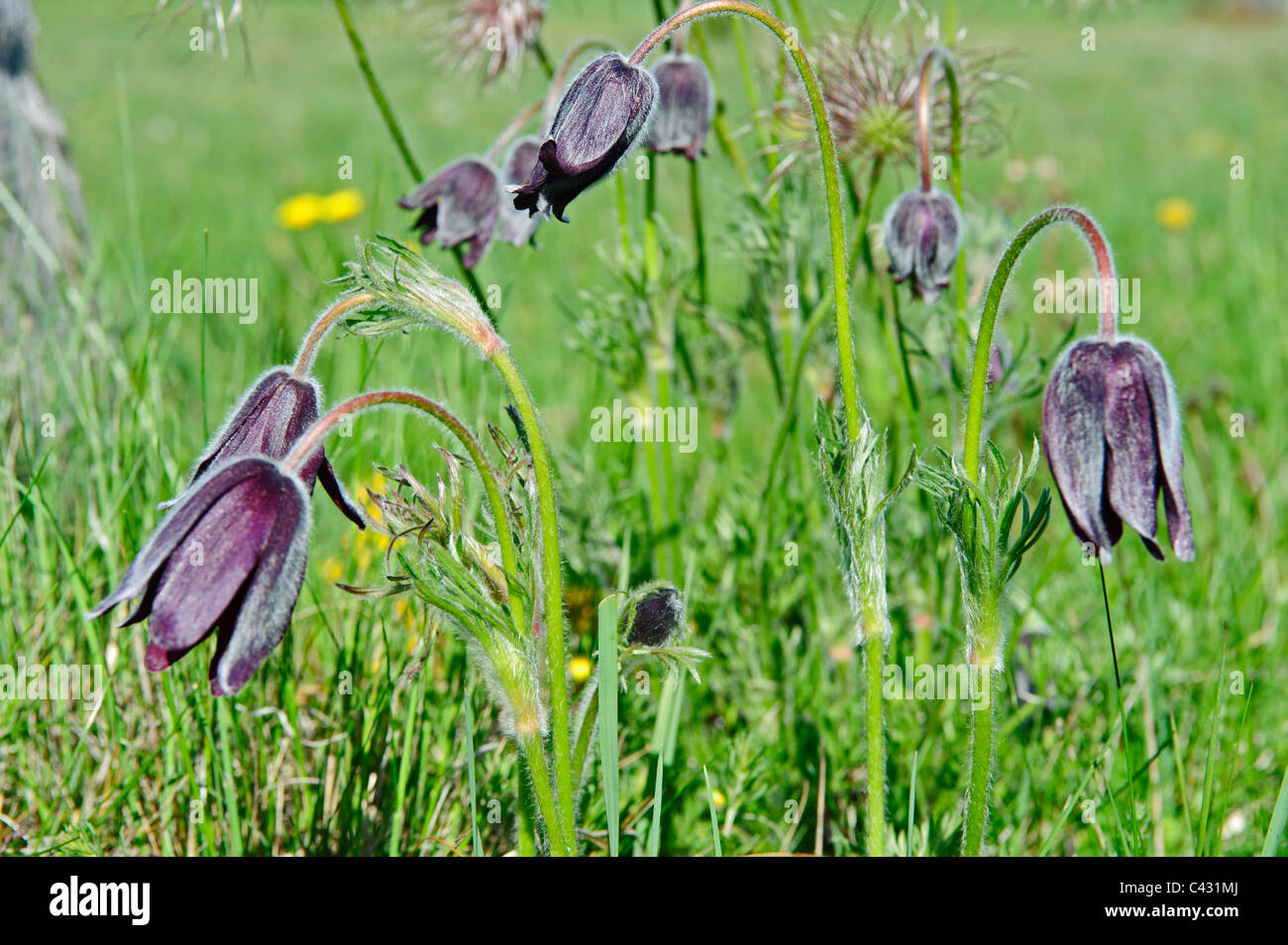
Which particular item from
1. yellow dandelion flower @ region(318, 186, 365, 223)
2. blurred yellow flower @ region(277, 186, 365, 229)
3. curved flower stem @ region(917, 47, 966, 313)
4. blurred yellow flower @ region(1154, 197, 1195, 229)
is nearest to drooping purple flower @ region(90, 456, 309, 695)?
curved flower stem @ region(917, 47, 966, 313)

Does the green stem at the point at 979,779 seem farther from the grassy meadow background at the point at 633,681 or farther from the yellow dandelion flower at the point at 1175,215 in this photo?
the yellow dandelion flower at the point at 1175,215

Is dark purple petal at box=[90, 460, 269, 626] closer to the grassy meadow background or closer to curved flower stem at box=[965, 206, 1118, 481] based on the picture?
the grassy meadow background

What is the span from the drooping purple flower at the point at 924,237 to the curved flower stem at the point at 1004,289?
1.16 ft

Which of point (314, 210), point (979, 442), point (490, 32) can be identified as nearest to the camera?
point (979, 442)

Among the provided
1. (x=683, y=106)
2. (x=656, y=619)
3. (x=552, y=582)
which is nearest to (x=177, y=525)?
(x=552, y=582)

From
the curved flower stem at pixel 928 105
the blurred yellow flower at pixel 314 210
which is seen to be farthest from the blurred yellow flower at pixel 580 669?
the blurred yellow flower at pixel 314 210

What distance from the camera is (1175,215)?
4703 millimetres

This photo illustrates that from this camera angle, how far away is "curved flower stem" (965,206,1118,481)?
3.84ft

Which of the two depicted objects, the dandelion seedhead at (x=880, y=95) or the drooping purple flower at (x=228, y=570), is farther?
the dandelion seedhead at (x=880, y=95)

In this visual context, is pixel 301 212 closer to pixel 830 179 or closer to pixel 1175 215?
pixel 1175 215

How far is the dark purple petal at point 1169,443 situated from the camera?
113 cm

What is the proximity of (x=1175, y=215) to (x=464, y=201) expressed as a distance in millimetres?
3830
